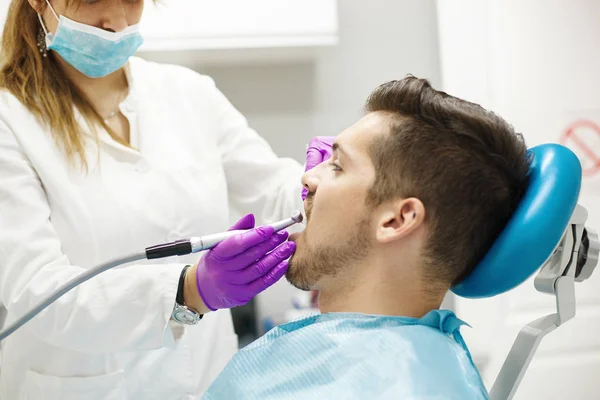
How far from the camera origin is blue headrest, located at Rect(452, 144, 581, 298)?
3.43 feet

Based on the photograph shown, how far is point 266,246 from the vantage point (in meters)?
1.24

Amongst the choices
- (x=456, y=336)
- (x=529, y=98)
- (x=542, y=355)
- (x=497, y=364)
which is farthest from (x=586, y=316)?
(x=456, y=336)

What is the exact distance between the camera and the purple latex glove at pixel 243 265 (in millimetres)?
1204

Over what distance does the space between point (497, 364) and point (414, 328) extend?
1397mm

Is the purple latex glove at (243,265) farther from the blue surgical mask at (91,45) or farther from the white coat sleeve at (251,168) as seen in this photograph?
the blue surgical mask at (91,45)

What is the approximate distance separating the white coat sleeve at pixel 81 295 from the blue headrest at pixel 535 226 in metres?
0.64

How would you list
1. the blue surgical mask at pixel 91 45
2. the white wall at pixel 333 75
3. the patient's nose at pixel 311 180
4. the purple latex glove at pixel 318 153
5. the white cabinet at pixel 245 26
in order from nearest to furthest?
the patient's nose at pixel 311 180
the purple latex glove at pixel 318 153
the blue surgical mask at pixel 91 45
the white cabinet at pixel 245 26
the white wall at pixel 333 75

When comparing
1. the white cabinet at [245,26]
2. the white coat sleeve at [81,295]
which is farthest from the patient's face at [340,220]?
the white cabinet at [245,26]

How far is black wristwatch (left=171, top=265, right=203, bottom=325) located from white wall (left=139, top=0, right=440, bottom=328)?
1226 millimetres

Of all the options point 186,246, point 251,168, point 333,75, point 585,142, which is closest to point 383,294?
point 186,246

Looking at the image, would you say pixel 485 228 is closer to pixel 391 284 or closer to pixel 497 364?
pixel 391 284

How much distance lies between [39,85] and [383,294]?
999mm

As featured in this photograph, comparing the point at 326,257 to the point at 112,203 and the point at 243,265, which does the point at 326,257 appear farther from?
the point at 112,203

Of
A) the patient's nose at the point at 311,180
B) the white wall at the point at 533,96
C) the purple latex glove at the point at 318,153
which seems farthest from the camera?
the white wall at the point at 533,96
